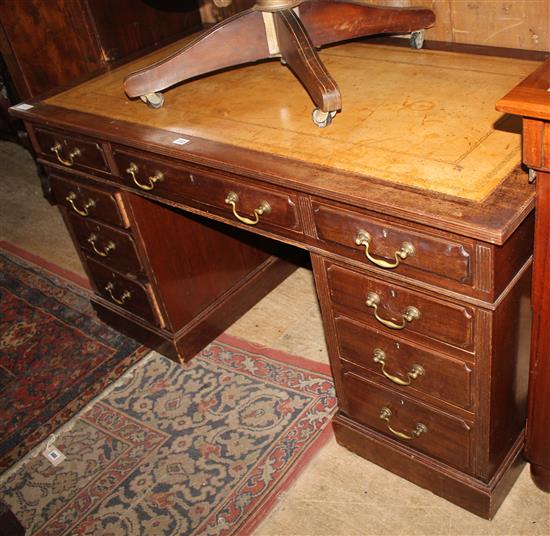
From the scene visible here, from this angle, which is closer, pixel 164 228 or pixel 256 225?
pixel 256 225

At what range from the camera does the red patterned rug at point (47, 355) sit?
2.28 m

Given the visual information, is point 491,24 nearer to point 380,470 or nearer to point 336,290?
point 336,290

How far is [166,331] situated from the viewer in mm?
2373

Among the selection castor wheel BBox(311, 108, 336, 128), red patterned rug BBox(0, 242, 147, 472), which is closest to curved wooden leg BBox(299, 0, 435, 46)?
castor wheel BBox(311, 108, 336, 128)

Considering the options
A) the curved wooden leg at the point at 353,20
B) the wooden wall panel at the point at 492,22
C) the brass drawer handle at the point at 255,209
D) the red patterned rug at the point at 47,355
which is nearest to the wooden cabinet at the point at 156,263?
the red patterned rug at the point at 47,355

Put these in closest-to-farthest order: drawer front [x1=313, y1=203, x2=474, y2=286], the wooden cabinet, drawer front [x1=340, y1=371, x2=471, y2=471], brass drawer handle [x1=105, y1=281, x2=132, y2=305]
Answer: drawer front [x1=313, y1=203, x2=474, y2=286] → drawer front [x1=340, y1=371, x2=471, y2=471] → the wooden cabinet → brass drawer handle [x1=105, y1=281, x2=132, y2=305]

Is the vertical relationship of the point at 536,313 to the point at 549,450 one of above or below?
above

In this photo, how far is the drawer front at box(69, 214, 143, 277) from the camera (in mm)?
2221

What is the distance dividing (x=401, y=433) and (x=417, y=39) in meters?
1.07

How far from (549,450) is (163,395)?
1242 millimetres

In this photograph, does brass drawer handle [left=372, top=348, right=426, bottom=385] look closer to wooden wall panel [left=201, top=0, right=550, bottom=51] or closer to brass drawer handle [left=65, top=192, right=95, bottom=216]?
wooden wall panel [left=201, top=0, right=550, bottom=51]

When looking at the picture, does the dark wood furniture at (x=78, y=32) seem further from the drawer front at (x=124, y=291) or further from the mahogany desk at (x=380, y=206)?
the drawer front at (x=124, y=291)

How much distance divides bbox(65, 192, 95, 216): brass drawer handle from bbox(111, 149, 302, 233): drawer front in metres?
0.26

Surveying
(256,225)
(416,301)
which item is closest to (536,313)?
(416,301)
